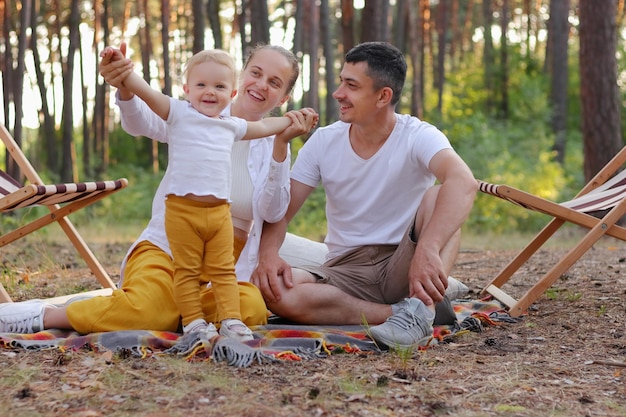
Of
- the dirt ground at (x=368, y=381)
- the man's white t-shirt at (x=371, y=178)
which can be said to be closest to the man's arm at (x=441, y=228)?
the man's white t-shirt at (x=371, y=178)

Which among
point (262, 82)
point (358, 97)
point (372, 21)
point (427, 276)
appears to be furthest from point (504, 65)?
point (427, 276)

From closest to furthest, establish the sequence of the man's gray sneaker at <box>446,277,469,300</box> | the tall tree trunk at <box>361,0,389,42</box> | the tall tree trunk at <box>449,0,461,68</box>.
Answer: the man's gray sneaker at <box>446,277,469,300</box> → the tall tree trunk at <box>361,0,389,42</box> → the tall tree trunk at <box>449,0,461,68</box>

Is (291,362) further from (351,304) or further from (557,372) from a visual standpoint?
(557,372)

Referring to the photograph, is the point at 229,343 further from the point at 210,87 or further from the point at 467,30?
the point at 467,30

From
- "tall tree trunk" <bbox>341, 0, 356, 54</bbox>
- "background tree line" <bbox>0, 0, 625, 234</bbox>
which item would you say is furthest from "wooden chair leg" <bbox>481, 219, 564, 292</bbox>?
"tall tree trunk" <bbox>341, 0, 356, 54</bbox>

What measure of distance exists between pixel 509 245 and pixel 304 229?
284 centimetres

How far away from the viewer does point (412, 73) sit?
61.2 ft

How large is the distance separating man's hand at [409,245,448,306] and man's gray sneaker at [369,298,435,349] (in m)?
0.04

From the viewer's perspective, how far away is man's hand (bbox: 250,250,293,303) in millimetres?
3709

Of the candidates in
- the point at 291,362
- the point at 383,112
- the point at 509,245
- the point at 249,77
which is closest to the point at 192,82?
the point at 249,77

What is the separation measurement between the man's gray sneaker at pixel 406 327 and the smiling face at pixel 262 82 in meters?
1.10

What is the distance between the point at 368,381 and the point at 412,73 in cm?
1639

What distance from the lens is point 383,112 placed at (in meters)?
3.84

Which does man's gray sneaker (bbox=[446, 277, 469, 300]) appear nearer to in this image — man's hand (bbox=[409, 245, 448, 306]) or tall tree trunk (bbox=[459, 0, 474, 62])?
man's hand (bbox=[409, 245, 448, 306])
